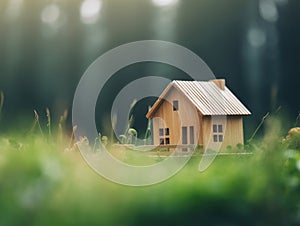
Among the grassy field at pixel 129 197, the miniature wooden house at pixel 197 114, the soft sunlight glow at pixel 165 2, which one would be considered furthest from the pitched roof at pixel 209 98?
the grassy field at pixel 129 197

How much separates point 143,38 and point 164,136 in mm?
292

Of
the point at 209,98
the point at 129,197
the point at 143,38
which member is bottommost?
the point at 129,197

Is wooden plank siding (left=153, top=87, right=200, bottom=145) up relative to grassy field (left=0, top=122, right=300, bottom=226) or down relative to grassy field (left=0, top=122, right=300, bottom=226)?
up

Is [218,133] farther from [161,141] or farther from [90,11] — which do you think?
[90,11]

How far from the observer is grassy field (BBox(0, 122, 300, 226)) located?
382mm

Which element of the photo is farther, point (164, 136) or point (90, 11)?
point (164, 136)

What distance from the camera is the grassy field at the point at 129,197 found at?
38cm

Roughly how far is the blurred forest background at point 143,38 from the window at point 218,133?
3.0 inches

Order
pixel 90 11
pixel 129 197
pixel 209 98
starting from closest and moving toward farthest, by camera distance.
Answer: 1. pixel 129 197
2. pixel 90 11
3. pixel 209 98

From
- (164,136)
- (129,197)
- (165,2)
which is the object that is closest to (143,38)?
(165,2)

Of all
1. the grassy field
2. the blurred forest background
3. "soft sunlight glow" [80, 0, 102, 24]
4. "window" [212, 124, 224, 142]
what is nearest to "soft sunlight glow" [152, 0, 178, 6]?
the blurred forest background

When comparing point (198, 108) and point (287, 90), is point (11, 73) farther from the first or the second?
point (287, 90)

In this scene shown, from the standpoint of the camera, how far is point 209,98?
135cm

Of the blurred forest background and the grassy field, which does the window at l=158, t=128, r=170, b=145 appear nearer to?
the blurred forest background
